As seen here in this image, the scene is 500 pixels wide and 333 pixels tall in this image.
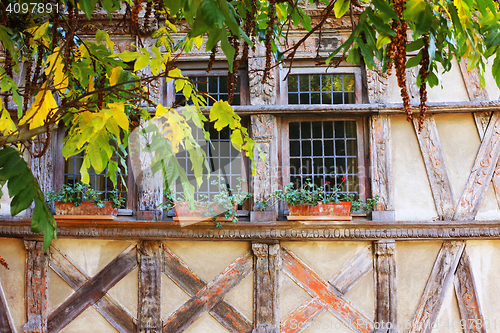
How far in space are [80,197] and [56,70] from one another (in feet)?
8.54

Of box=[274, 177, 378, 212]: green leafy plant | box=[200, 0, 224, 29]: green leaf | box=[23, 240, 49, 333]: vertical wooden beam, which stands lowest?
box=[23, 240, 49, 333]: vertical wooden beam

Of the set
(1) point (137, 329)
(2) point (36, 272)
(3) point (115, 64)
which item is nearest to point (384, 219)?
(1) point (137, 329)

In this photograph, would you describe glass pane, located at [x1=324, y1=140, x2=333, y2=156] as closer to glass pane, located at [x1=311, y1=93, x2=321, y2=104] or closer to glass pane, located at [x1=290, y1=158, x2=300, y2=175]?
glass pane, located at [x1=290, y1=158, x2=300, y2=175]

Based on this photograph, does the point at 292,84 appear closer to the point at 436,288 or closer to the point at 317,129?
the point at 317,129

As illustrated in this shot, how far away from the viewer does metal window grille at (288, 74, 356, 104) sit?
4.76 meters

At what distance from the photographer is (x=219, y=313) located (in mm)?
4332

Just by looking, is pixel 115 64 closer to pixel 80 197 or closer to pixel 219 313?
pixel 80 197

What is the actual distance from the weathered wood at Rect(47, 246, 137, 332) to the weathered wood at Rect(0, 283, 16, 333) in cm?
44

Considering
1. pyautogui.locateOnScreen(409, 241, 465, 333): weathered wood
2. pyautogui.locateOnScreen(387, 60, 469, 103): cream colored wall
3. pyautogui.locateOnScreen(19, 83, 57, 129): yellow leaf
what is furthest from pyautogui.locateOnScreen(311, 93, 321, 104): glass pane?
pyautogui.locateOnScreen(19, 83, 57, 129): yellow leaf

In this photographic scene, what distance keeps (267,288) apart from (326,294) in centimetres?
63

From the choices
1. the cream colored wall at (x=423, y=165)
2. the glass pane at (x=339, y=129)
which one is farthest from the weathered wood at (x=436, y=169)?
the glass pane at (x=339, y=129)

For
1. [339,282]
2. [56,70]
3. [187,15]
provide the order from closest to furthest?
[187,15] < [56,70] < [339,282]

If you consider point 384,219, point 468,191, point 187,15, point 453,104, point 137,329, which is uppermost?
point 453,104

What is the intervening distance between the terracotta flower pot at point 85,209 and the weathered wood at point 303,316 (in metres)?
2.23
